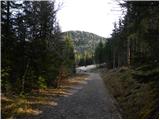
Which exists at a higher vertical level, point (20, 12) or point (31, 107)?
point (20, 12)

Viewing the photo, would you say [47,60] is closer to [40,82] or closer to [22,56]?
[40,82]

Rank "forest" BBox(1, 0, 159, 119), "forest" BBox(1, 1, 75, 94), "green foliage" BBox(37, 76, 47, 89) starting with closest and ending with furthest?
"forest" BBox(1, 0, 159, 119) < "forest" BBox(1, 1, 75, 94) < "green foliage" BBox(37, 76, 47, 89)

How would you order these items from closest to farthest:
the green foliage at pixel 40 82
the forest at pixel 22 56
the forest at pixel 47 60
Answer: the forest at pixel 47 60 → the forest at pixel 22 56 → the green foliage at pixel 40 82

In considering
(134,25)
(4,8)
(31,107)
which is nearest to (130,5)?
(134,25)

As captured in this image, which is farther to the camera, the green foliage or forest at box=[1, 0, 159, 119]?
the green foliage

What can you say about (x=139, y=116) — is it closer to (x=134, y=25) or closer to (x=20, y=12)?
(x=134, y=25)

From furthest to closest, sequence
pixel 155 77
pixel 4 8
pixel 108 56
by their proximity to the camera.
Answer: pixel 108 56 → pixel 4 8 → pixel 155 77

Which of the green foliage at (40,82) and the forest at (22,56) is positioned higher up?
the forest at (22,56)

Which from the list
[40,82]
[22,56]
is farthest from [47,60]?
[22,56]

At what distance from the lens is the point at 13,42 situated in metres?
20.7

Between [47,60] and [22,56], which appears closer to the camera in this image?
[22,56]

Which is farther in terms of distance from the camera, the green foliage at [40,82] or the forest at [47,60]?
the green foliage at [40,82]

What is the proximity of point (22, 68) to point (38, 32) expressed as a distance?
876cm

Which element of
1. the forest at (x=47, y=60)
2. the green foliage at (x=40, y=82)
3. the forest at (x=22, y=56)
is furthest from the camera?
the green foliage at (x=40, y=82)
